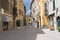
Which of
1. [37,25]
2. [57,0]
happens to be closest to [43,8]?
[37,25]

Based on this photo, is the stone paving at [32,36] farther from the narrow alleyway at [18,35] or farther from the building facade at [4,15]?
the building facade at [4,15]

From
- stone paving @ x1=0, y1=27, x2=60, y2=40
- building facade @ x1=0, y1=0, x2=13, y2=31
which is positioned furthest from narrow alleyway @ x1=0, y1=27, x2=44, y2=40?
building facade @ x1=0, y1=0, x2=13, y2=31

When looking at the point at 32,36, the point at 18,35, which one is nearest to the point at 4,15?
the point at 18,35

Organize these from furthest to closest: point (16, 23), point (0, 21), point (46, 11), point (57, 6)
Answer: point (16, 23) < point (46, 11) < point (57, 6) < point (0, 21)

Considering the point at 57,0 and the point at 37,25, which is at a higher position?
the point at 57,0

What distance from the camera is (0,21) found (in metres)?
36.8

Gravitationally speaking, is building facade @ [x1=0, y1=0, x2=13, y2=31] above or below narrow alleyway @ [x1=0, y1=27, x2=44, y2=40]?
above

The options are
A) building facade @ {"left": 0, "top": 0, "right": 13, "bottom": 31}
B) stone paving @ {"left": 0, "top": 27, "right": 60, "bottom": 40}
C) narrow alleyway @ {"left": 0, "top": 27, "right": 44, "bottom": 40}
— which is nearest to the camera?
stone paving @ {"left": 0, "top": 27, "right": 60, "bottom": 40}

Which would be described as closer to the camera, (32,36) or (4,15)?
(32,36)

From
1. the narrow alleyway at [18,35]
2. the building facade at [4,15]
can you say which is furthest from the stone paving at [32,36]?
the building facade at [4,15]

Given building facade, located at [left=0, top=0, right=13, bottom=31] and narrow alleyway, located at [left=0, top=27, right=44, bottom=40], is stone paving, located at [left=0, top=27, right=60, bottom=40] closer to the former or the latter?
narrow alleyway, located at [left=0, top=27, right=44, bottom=40]

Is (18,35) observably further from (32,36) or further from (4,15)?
(4,15)

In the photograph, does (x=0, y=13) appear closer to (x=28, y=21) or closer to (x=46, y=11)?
(x=46, y=11)

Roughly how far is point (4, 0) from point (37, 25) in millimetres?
26603
